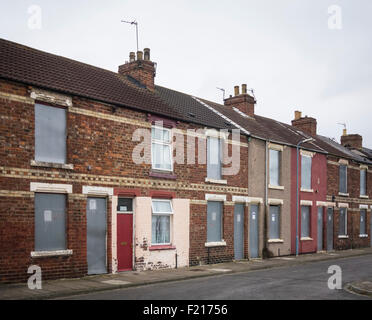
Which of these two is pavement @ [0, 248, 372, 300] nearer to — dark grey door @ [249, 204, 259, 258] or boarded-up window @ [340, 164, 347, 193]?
dark grey door @ [249, 204, 259, 258]

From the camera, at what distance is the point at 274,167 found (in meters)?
25.2

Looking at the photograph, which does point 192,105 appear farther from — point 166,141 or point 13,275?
point 13,275

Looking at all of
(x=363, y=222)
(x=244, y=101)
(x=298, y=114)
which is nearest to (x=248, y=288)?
(x=244, y=101)

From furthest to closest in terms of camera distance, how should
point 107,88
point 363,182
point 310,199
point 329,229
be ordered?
point 363,182, point 329,229, point 310,199, point 107,88

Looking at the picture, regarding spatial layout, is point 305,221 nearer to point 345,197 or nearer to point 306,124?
point 345,197

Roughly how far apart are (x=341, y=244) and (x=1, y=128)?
24.1 m

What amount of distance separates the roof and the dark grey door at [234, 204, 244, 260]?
13.7ft

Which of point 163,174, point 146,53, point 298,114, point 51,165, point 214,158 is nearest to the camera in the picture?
point 51,165

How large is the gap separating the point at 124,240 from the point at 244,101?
1388 centimetres

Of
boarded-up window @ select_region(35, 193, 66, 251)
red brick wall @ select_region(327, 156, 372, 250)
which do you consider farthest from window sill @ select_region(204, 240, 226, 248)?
red brick wall @ select_region(327, 156, 372, 250)

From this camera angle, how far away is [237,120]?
80.2ft

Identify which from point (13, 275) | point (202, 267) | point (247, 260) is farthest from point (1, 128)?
point (247, 260)

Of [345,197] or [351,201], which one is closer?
[345,197]

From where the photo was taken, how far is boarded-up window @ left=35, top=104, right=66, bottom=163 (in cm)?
1478
